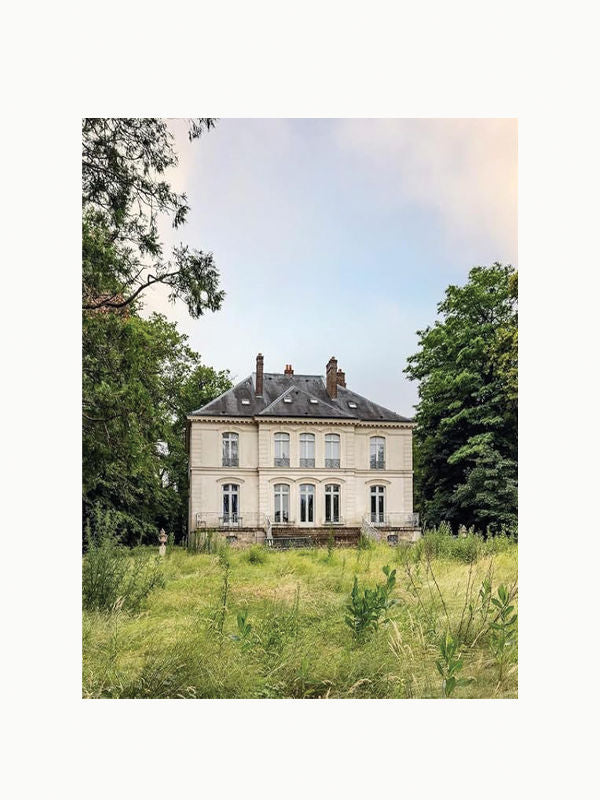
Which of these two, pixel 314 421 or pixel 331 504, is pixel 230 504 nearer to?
pixel 331 504

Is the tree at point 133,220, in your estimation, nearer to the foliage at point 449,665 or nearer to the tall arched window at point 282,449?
the tall arched window at point 282,449

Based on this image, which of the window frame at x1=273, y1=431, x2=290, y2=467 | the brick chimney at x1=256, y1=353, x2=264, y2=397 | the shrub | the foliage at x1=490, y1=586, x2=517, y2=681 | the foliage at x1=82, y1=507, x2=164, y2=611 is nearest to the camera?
the foliage at x1=490, y1=586, x2=517, y2=681

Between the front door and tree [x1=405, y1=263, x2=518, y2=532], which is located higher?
tree [x1=405, y1=263, x2=518, y2=532]

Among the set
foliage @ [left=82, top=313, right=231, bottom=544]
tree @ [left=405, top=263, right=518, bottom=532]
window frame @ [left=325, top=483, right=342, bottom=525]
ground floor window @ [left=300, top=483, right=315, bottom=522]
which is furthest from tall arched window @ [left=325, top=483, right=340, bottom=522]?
foliage @ [left=82, top=313, right=231, bottom=544]

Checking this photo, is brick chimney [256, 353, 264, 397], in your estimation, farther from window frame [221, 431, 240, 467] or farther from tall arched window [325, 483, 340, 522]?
tall arched window [325, 483, 340, 522]

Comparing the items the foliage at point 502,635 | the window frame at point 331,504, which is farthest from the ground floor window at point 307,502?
the foliage at point 502,635

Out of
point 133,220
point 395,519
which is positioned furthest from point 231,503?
point 133,220

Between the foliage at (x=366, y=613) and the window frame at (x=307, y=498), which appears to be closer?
the foliage at (x=366, y=613)
